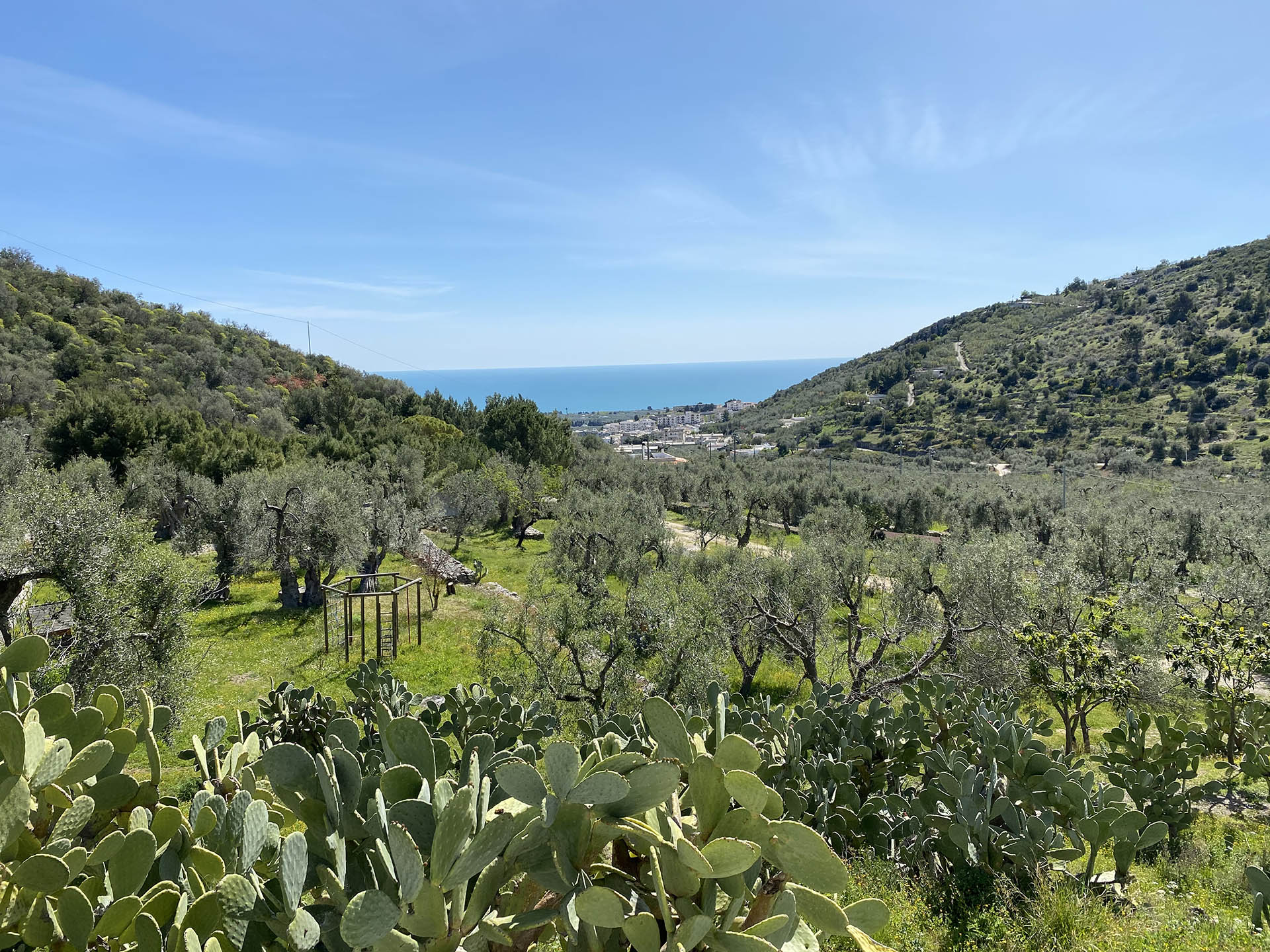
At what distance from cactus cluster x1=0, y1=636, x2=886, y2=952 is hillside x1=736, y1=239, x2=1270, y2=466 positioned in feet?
188

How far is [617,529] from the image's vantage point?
20.8 meters

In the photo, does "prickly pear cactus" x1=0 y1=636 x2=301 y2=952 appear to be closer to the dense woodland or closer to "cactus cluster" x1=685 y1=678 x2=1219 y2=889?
the dense woodland

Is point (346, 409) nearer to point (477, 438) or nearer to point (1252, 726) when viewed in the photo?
point (477, 438)

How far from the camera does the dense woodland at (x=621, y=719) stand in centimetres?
121

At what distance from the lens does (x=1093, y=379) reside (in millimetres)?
62625

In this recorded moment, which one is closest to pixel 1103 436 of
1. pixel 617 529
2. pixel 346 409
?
pixel 617 529

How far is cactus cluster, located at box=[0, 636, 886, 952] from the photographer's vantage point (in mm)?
1096

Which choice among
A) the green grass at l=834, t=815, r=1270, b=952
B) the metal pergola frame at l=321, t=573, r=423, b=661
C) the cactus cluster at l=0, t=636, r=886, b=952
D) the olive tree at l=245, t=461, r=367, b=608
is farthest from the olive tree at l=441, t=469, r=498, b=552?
the cactus cluster at l=0, t=636, r=886, b=952

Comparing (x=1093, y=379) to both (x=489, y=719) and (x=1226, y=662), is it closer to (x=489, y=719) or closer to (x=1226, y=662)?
(x=1226, y=662)

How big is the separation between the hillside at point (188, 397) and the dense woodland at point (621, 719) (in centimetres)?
55

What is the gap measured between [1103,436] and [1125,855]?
2410 inches

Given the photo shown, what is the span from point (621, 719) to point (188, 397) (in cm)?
4949

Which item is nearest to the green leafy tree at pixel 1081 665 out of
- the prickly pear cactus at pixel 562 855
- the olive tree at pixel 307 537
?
the prickly pear cactus at pixel 562 855

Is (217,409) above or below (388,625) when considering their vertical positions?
above
